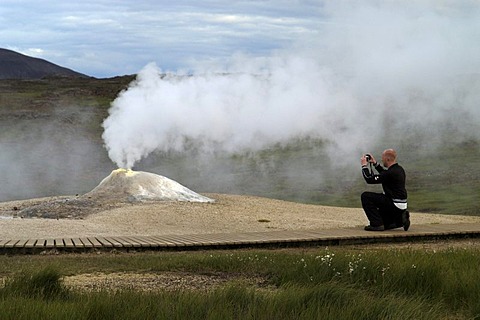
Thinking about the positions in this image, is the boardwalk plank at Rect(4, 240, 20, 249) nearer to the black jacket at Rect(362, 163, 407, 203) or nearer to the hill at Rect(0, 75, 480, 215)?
the black jacket at Rect(362, 163, 407, 203)

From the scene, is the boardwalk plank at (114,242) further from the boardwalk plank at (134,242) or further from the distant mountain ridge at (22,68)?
the distant mountain ridge at (22,68)

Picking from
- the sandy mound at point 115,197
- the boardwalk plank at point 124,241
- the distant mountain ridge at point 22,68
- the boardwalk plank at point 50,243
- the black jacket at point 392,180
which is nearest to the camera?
the boardwalk plank at point 50,243

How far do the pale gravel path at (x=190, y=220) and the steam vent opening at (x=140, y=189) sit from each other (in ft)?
2.64

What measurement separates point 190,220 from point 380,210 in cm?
440

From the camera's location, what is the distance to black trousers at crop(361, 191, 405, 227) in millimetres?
12250

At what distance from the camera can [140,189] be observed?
60.2ft

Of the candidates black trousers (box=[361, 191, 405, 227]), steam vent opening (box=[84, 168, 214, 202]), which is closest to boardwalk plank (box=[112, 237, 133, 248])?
black trousers (box=[361, 191, 405, 227])

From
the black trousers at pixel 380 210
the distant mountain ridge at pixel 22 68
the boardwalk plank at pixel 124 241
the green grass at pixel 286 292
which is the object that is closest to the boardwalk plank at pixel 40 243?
the boardwalk plank at pixel 124 241

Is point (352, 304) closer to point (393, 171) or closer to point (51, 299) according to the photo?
point (51, 299)

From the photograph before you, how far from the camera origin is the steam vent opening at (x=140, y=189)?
714 inches

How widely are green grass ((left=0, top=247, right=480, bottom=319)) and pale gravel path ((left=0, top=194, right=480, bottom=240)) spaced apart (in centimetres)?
450

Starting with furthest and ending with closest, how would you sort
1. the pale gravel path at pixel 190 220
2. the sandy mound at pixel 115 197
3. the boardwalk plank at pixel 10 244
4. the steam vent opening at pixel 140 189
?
the steam vent opening at pixel 140 189 < the sandy mound at pixel 115 197 < the pale gravel path at pixel 190 220 < the boardwalk plank at pixel 10 244

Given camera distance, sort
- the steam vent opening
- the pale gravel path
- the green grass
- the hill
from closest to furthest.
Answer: the green grass < the pale gravel path < the steam vent opening < the hill

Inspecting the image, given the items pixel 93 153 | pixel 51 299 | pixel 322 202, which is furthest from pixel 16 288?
pixel 93 153
